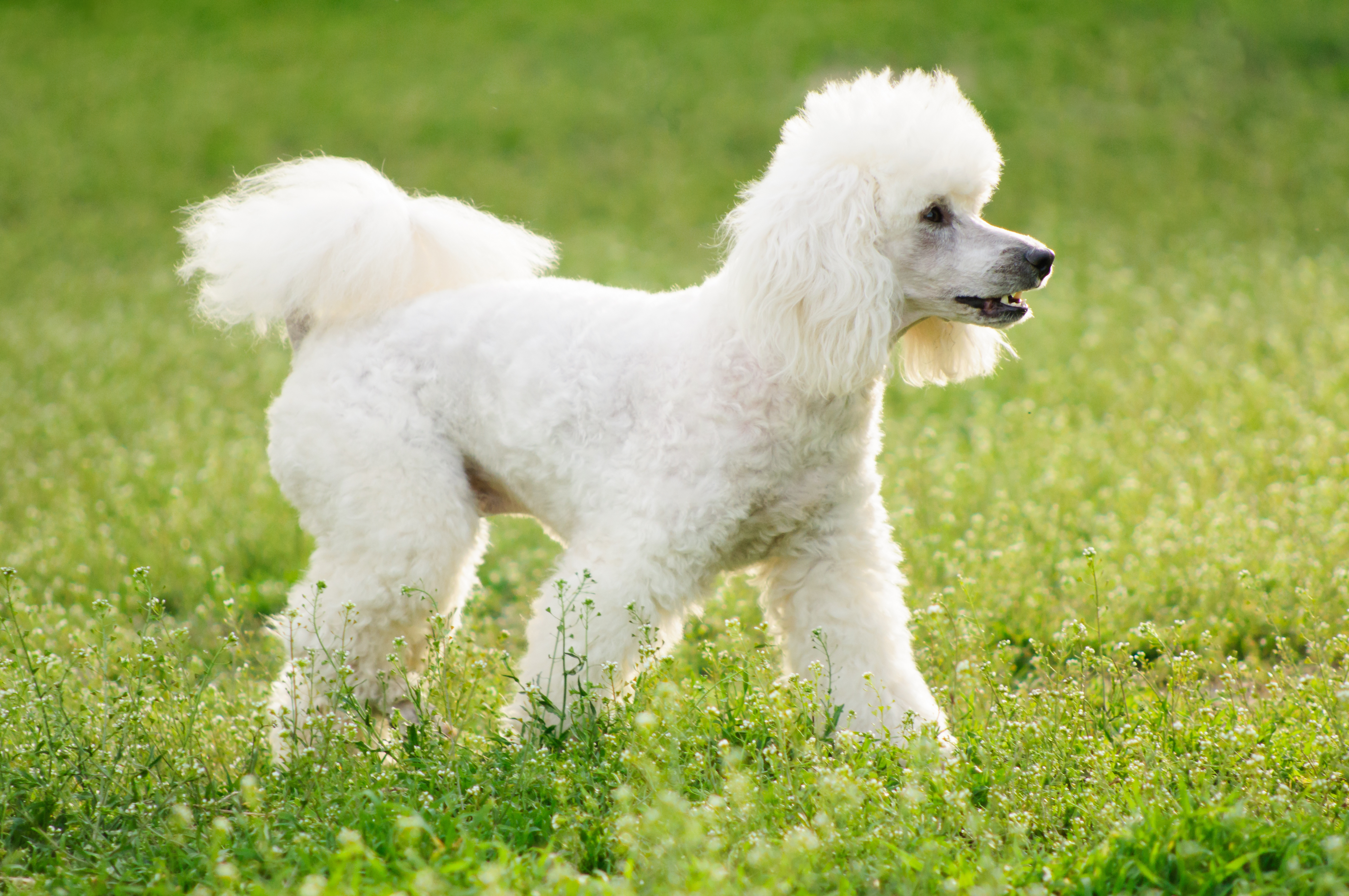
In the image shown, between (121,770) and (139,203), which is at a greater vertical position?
(139,203)

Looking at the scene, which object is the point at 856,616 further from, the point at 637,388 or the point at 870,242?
the point at 870,242

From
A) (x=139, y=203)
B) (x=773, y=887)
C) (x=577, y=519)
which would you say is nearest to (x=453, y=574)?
(x=577, y=519)

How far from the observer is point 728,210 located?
15586 mm

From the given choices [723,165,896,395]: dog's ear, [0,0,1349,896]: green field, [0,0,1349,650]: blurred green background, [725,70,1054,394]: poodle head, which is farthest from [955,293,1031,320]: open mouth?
[0,0,1349,896]: green field

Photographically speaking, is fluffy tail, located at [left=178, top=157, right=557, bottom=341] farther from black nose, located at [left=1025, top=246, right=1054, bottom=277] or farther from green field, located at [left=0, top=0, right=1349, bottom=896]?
black nose, located at [left=1025, top=246, right=1054, bottom=277]

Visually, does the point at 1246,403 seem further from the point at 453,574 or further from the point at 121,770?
the point at 121,770

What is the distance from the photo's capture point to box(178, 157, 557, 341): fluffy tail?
14.3 ft

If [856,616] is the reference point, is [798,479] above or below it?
above

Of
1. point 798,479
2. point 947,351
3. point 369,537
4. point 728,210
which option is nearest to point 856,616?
point 798,479

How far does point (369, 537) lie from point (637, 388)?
109 centimetres

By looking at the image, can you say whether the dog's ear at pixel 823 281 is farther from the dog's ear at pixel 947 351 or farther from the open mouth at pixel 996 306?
the dog's ear at pixel 947 351

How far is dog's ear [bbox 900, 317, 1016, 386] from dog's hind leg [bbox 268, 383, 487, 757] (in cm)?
171

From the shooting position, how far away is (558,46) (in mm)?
20594

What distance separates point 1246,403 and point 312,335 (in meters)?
5.78
